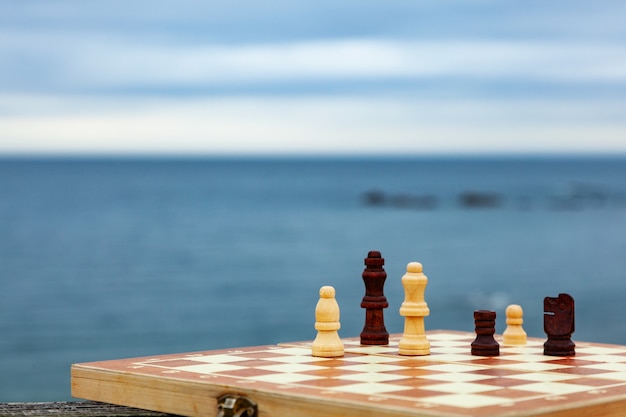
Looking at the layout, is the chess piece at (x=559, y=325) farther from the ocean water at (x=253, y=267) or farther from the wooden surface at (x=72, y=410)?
the ocean water at (x=253, y=267)

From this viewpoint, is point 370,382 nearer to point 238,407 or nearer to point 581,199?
point 238,407

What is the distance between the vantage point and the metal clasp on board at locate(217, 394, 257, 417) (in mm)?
3402

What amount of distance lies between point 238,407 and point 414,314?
4.06ft

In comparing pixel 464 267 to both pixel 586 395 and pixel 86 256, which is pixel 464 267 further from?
pixel 586 395

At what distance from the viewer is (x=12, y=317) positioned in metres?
26.8

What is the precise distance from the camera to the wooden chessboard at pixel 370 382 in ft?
10.4

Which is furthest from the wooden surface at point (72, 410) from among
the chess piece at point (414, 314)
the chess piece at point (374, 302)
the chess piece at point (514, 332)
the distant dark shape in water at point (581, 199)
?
the distant dark shape in water at point (581, 199)

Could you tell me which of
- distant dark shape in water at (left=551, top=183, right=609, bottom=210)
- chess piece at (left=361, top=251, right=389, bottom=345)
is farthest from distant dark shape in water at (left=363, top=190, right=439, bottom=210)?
chess piece at (left=361, top=251, right=389, bottom=345)

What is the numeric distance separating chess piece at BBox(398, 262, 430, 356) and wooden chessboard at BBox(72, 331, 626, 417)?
0.23 ft

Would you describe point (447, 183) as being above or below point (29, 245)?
above

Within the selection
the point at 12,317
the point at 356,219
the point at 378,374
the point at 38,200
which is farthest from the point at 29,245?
the point at 378,374

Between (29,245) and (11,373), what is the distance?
75.5 feet

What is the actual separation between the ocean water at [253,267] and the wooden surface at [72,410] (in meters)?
15.6

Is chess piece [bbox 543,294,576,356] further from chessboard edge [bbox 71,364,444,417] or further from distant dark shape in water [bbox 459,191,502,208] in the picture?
distant dark shape in water [bbox 459,191,502,208]
